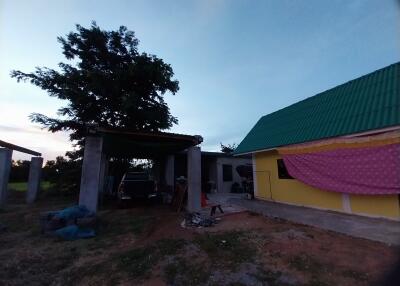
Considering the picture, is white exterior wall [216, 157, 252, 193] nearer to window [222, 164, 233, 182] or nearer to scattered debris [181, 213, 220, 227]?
window [222, 164, 233, 182]

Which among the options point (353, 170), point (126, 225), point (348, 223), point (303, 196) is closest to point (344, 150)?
point (353, 170)

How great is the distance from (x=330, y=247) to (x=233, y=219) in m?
3.64

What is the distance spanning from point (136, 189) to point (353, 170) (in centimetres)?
943

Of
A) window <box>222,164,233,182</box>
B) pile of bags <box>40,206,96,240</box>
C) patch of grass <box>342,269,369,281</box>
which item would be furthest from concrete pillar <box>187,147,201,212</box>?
window <box>222,164,233,182</box>

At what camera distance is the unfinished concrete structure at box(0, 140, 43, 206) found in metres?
12.2

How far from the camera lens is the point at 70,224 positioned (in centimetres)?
710

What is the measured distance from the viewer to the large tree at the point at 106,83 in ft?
54.2

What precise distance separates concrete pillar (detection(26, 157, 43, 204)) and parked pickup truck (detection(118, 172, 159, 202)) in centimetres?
683

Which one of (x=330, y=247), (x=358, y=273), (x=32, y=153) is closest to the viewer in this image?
(x=358, y=273)

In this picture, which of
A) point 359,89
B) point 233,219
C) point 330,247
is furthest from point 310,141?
point 330,247

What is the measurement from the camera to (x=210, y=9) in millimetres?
9109

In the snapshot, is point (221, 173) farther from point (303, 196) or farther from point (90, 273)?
point (90, 273)

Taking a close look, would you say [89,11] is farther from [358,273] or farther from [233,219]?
Answer: [358,273]

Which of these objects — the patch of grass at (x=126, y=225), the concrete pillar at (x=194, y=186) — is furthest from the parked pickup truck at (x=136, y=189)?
the concrete pillar at (x=194, y=186)
